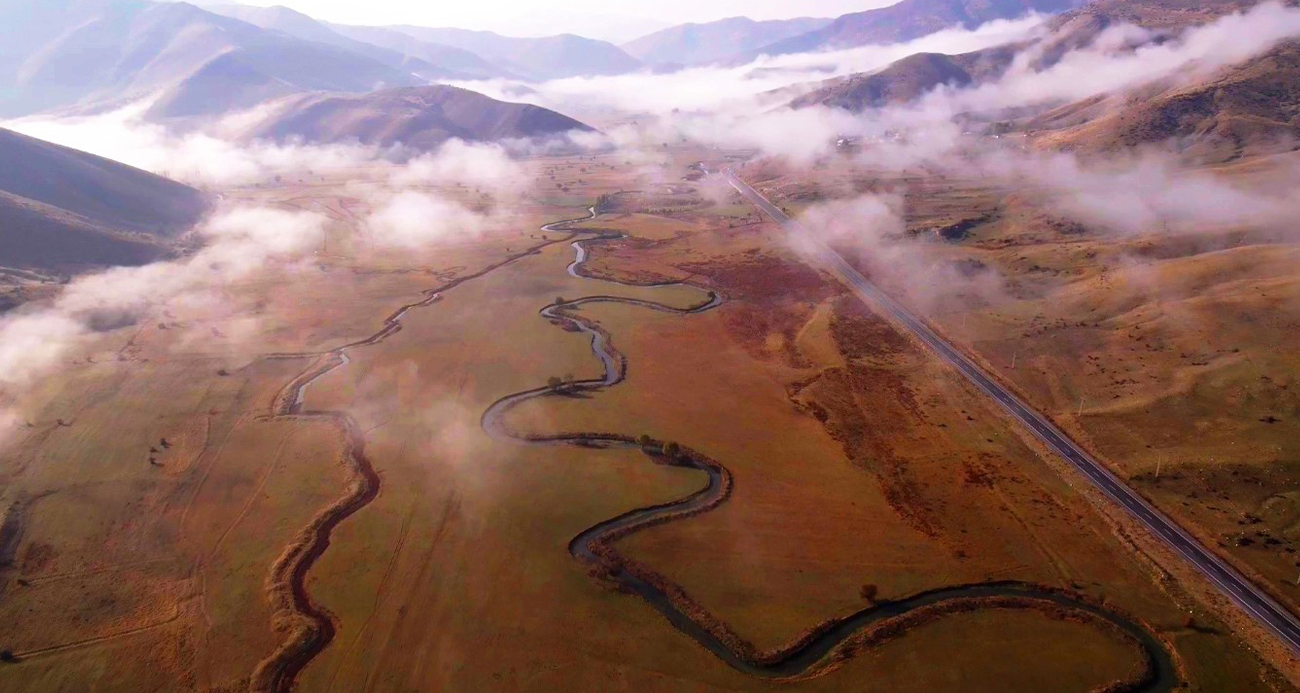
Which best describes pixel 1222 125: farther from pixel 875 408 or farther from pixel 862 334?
pixel 875 408

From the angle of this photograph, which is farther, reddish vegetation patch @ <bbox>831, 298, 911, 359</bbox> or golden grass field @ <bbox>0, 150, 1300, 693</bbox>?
reddish vegetation patch @ <bbox>831, 298, 911, 359</bbox>

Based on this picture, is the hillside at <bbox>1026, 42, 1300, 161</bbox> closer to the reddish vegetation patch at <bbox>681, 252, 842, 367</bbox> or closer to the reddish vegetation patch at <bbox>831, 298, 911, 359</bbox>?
the reddish vegetation patch at <bbox>681, 252, 842, 367</bbox>

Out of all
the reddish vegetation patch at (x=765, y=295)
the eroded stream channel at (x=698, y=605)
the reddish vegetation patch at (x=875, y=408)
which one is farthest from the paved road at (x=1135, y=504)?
the reddish vegetation patch at (x=765, y=295)

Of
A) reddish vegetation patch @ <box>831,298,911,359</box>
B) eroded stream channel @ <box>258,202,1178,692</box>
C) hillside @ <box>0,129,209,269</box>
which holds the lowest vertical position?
eroded stream channel @ <box>258,202,1178,692</box>

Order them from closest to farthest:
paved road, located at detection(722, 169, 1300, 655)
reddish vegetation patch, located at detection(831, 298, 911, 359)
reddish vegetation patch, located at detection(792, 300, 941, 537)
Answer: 1. paved road, located at detection(722, 169, 1300, 655)
2. reddish vegetation patch, located at detection(792, 300, 941, 537)
3. reddish vegetation patch, located at detection(831, 298, 911, 359)

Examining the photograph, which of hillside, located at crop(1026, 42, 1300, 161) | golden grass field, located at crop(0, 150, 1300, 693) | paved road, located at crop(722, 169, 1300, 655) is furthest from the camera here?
hillside, located at crop(1026, 42, 1300, 161)

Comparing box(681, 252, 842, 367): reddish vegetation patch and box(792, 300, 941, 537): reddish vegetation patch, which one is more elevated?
box(681, 252, 842, 367): reddish vegetation patch

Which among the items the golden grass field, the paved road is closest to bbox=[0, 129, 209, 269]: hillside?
the golden grass field

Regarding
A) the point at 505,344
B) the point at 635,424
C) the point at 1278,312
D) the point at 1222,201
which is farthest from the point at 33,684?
the point at 1222,201
